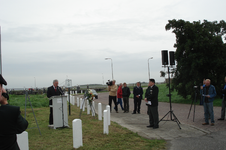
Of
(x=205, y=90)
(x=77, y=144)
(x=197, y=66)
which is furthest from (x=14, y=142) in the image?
(x=197, y=66)

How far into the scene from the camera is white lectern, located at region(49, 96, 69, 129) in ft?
29.5

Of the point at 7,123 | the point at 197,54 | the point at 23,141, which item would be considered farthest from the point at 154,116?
the point at 197,54

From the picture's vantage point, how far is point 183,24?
66.5ft

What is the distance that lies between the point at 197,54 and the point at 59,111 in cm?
1433

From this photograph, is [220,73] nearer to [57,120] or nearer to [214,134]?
[214,134]

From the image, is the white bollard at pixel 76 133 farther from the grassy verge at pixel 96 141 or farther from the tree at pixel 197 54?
the tree at pixel 197 54

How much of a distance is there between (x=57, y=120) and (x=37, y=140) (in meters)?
1.87

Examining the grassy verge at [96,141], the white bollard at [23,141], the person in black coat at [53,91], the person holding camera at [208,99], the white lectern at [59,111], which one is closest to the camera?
the white bollard at [23,141]

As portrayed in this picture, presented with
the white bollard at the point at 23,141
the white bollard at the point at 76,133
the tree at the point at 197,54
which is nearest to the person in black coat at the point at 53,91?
the white bollard at the point at 76,133

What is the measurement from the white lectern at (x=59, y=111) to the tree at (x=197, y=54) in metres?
13.4

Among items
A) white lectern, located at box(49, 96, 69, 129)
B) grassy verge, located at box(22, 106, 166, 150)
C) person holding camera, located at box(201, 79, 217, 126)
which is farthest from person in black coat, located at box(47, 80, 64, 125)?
person holding camera, located at box(201, 79, 217, 126)

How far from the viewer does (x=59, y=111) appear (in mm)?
9195

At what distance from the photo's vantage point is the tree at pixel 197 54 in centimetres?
1897

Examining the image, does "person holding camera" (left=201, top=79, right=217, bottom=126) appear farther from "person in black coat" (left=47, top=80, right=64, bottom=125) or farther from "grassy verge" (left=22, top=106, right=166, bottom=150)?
"person in black coat" (left=47, top=80, right=64, bottom=125)
